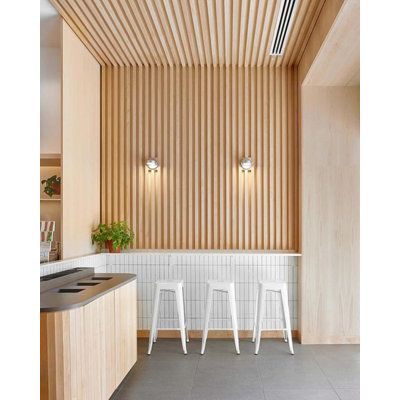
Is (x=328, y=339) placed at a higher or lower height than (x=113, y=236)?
lower

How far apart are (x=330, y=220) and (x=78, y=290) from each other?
333 cm

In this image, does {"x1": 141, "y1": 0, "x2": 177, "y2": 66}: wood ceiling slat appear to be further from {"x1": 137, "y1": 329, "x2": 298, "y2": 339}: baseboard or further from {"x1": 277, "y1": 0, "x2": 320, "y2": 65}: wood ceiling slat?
{"x1": 137, "y1": 329, "x2": 298, "y2": 339}: baseboard

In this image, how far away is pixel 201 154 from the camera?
6.72 m

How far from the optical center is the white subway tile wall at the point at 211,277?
21.1 ft

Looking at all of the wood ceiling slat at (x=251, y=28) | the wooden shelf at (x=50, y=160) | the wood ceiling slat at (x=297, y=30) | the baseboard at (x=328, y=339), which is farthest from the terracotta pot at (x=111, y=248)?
the wood ceiling slat at (x=297, y=30)

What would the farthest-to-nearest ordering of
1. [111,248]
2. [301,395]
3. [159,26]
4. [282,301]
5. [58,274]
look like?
[111,248]
[282,301]
[159,26]
[58,274]
[301,395]

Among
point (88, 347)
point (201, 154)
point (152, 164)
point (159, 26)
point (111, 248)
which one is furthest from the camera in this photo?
point (201, 154)

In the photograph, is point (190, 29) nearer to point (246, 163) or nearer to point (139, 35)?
point (139, 35)

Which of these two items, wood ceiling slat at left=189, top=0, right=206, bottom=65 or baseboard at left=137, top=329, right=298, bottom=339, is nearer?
wood ceiling slat at left=189, top=0, right=206, bottom=65

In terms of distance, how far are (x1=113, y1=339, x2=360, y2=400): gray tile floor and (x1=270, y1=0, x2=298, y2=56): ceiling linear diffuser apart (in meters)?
3.42

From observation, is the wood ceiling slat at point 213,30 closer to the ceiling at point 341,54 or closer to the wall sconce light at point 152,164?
the ceiling at point 341,54

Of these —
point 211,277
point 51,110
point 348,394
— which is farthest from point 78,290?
point 211,277

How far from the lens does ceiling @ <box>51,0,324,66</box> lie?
4.82 metres

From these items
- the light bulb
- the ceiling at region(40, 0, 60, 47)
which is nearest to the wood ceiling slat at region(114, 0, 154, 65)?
the ceiling at region(40, 0, 60, 47)
